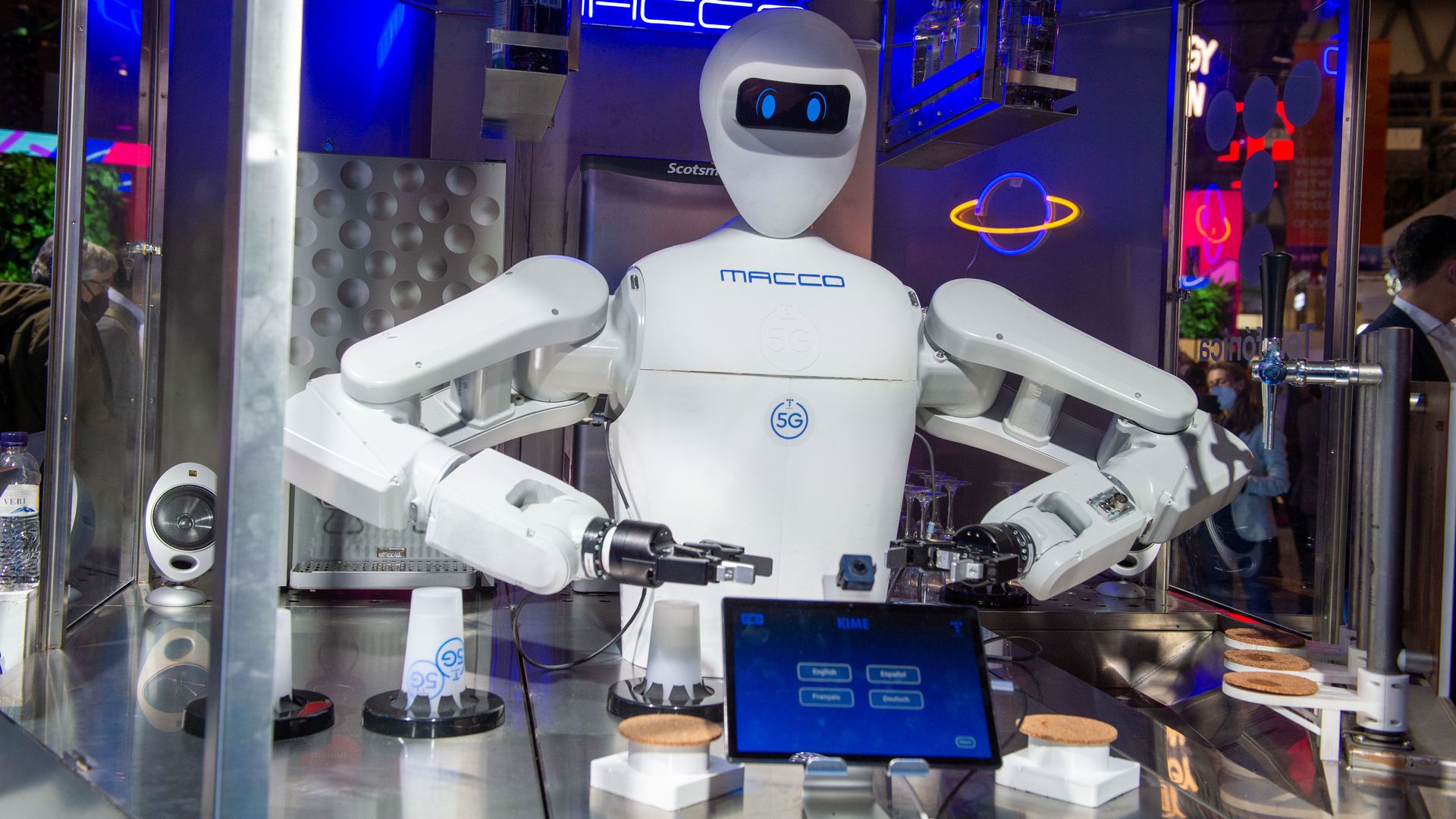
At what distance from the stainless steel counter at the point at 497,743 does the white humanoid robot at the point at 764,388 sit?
263mm

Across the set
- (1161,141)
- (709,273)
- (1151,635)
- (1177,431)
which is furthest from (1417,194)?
(709,273)

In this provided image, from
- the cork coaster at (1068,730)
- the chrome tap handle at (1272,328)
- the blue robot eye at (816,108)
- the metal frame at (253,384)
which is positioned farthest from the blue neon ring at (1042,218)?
the metal frame at (253,384)

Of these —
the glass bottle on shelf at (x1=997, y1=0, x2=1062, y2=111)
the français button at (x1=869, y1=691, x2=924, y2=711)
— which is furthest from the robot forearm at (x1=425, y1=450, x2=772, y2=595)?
the glass bottle on shelf at (x1=997, y1=0, x2=1062, y2=111)

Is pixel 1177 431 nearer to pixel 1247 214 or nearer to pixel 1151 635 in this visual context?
pixel 1151 635

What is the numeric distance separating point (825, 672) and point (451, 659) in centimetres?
59

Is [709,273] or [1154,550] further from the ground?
[709,273]

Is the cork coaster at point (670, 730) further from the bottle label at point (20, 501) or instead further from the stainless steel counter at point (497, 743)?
the bottle label at point (20, 501)

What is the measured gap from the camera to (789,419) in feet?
5.98

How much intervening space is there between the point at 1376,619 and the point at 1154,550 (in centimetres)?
71

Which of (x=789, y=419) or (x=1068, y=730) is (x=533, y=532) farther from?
(x=1068, y=730)

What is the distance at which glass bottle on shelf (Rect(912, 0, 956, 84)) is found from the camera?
7.18 ft

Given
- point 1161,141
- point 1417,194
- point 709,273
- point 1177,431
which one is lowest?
point 1177,431

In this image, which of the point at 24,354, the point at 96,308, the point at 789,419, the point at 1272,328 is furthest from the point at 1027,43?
the point at 24,354

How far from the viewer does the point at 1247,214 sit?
3.08m
